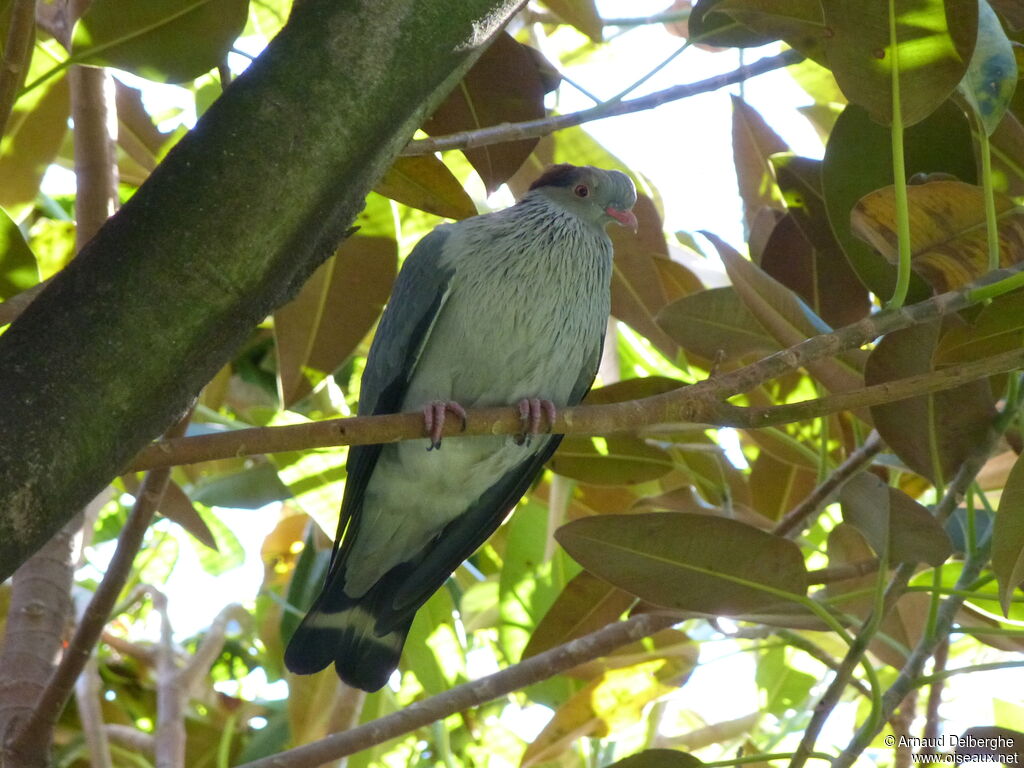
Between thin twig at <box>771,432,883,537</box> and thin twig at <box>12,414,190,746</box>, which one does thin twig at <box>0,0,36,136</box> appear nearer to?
thin twig at <box>12,414,190,746</box>

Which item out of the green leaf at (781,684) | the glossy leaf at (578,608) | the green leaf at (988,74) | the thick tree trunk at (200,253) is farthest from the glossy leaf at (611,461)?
the thick tree trunk at (200,253)

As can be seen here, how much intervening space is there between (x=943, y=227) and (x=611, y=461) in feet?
3.08

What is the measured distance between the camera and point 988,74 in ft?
5.34

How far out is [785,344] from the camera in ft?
6.33

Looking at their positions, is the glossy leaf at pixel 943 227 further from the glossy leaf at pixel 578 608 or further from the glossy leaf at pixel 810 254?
the glossy leaf at pixel 578 608

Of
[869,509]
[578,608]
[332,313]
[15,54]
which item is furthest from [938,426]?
[15,54]

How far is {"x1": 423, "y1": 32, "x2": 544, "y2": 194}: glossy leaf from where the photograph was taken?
7.29 ft

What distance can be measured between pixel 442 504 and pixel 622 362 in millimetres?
737

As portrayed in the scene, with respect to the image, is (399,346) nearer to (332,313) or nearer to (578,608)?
(332,313)

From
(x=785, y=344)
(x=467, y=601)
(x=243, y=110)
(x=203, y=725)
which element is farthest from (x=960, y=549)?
(x=203, y=725)

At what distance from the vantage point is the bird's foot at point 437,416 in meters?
1.86

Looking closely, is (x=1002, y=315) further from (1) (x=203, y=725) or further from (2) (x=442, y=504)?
(1) (x=203, y=725)


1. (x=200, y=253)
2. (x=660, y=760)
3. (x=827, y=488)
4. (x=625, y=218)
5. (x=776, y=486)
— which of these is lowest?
(x=660, y=760)

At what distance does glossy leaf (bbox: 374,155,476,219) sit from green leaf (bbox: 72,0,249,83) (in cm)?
46
